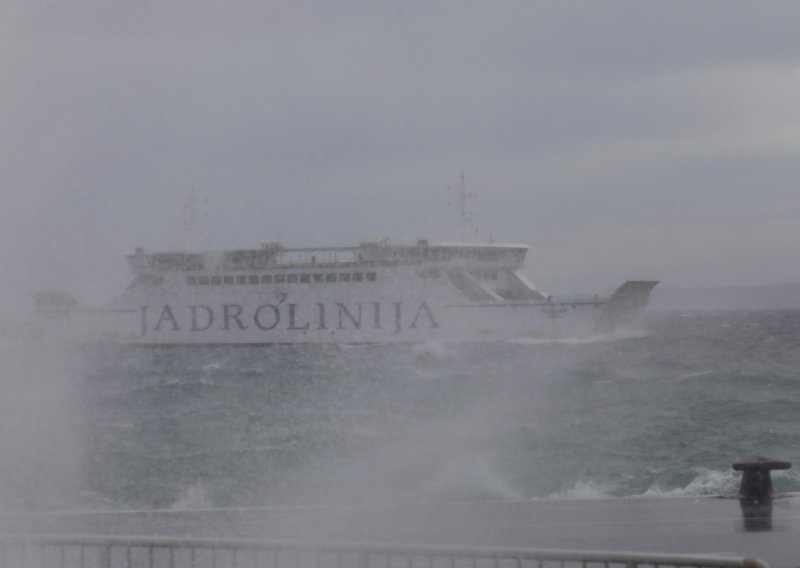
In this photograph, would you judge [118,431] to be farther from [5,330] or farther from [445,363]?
[5,330]

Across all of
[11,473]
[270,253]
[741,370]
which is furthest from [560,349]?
[11,473]

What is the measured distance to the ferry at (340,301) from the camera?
220 ft

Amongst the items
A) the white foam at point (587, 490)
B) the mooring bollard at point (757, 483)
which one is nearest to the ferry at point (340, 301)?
the white foam at point (587, 490)

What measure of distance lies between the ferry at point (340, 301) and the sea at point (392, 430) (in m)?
8.44

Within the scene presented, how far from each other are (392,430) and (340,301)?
39.1 m

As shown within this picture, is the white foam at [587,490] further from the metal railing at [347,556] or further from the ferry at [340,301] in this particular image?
the ferry at [340,301]

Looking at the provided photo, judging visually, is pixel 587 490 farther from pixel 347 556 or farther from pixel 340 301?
pixel 340 301

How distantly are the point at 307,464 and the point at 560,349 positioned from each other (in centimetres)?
3757

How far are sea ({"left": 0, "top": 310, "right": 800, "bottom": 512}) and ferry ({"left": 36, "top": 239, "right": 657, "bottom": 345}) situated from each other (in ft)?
27.7

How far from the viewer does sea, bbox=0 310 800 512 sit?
910 inches

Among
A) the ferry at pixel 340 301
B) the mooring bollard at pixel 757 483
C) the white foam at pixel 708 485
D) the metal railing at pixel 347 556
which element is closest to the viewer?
the metal railing at pixel 347 556

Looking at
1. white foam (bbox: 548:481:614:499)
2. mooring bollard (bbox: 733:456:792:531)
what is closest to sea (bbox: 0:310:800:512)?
white foam (bbox: 548:481:614:499)

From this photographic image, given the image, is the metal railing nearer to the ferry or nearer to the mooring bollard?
the mooring bollard

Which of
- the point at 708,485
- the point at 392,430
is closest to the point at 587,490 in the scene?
the point at 708,485
